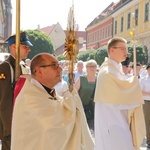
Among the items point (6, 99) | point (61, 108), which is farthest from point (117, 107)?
point (61, 108)

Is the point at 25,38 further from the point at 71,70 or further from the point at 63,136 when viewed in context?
the point at 63,136

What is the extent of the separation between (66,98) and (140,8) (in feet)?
132

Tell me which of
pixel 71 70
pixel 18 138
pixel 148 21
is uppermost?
pixel 148 21

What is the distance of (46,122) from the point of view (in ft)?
9.42

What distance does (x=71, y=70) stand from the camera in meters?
3.06

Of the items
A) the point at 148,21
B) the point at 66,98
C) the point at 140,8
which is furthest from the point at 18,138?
the point at 140,8

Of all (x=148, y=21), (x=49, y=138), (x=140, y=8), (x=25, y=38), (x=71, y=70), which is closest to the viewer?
(x=49, y=138)

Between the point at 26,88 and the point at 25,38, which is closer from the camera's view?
the point at 26,88

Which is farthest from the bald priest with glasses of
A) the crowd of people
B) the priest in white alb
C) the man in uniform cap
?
the priest in white alb

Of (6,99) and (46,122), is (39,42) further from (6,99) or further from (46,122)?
(46,122)

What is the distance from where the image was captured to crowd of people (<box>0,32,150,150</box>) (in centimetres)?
289

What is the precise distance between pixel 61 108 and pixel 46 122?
0.50 ft

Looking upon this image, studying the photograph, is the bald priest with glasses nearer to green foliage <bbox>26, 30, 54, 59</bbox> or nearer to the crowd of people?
the crowd of people

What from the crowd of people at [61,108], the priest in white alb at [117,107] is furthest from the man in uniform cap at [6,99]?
the priest in white alb at [117,107]
